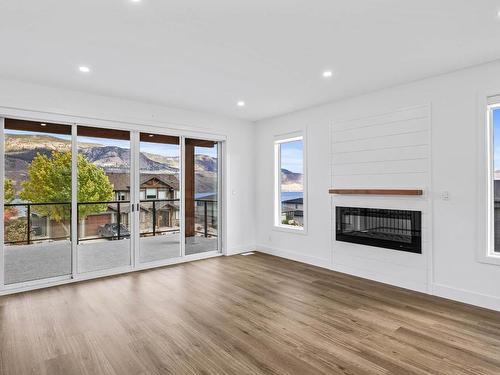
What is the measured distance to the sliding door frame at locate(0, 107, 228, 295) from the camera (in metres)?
3.83

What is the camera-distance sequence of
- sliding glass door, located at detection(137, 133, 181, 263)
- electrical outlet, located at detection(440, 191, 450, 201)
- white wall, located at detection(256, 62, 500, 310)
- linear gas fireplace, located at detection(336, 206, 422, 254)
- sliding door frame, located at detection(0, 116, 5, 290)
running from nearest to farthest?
white wall, located at detection(256, 62, 500, 310)
electrical outlet, located at detection(440, 191, 450, 201)
sliding door frame, located at detection(0, 116, 5, 290)
linear gas fireplace, located at detection(336, 206, 422, 254)
sliding glass door, located at detection(137, 133, 181, 263)

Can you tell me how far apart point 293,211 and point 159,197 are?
2442mm

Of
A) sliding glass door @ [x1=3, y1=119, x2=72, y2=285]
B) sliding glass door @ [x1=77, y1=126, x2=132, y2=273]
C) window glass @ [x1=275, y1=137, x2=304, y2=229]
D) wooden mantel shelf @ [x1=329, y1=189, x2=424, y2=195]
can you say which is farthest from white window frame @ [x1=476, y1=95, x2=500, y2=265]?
sliding glass door @ [x1=3, y1=119, x2=72, y2=285]

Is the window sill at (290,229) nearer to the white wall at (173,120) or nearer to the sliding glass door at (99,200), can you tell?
the white wall at (173,120)

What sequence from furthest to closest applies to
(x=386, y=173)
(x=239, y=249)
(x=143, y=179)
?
(x=239, y=249), (x=143, y=179), (x=386, y=173)

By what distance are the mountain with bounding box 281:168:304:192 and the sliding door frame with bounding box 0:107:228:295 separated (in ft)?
3.73

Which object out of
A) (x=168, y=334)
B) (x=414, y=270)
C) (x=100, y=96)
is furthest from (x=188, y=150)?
(x=414, y=270)

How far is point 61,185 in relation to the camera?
4273 mm

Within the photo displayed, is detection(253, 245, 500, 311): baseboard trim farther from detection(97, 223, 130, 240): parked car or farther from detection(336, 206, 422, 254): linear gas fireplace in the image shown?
detection(97, 223, 130, 240): parked car

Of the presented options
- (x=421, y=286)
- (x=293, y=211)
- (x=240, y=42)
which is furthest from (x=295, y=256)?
(x=240, y=42)

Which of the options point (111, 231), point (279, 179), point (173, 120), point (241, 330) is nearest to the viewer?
point (241, 330)

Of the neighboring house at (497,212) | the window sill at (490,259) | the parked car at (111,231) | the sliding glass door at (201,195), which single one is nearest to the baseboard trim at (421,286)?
the window sill at (490,259)

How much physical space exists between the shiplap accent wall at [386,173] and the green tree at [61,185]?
363cm

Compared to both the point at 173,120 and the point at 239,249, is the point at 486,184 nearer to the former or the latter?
the point at 239,249
